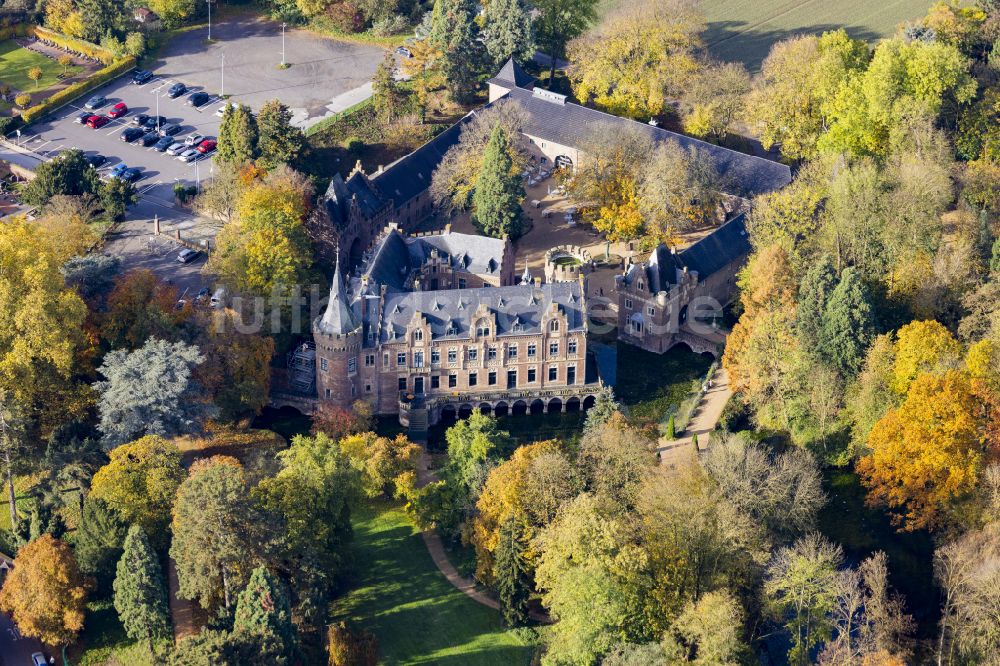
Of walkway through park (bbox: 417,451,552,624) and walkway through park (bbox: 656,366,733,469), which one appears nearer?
walkway through park (bbox: 417,451,552,624)

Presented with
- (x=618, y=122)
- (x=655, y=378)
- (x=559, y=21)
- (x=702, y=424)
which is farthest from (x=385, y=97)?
(x=702, y=424)

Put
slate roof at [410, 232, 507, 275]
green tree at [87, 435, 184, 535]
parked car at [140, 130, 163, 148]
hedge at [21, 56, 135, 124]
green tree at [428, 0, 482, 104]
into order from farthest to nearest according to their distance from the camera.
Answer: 1. green tree at [428, 0, 482, 104]
2. hedge at [21, 56, 135, 124]
3. parked car at [140, 130, 163, 148]
4. slate roof at [410, 232, 507, 275]
5. green tree at [87, 435, 184, 535]

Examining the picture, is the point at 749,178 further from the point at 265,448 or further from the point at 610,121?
the point at 265,448

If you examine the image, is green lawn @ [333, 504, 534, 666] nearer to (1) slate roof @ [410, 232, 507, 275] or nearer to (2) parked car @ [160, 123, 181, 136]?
(1) slate roof @ [410, 232, 507, 275]

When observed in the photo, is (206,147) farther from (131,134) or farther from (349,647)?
(349,647)

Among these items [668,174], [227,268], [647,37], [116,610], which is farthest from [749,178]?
[116,610]

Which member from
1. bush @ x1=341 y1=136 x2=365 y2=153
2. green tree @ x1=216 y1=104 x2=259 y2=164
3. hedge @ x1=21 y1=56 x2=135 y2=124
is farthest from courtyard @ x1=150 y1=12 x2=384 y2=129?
green tree @ x1=216 y1=104 x2=259 y2=164

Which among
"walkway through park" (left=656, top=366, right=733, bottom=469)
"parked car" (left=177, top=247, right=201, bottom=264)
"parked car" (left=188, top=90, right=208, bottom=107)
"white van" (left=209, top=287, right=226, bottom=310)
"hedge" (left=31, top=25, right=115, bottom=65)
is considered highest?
"hedge" (left=31, top=25, right=115, bottom=65)
